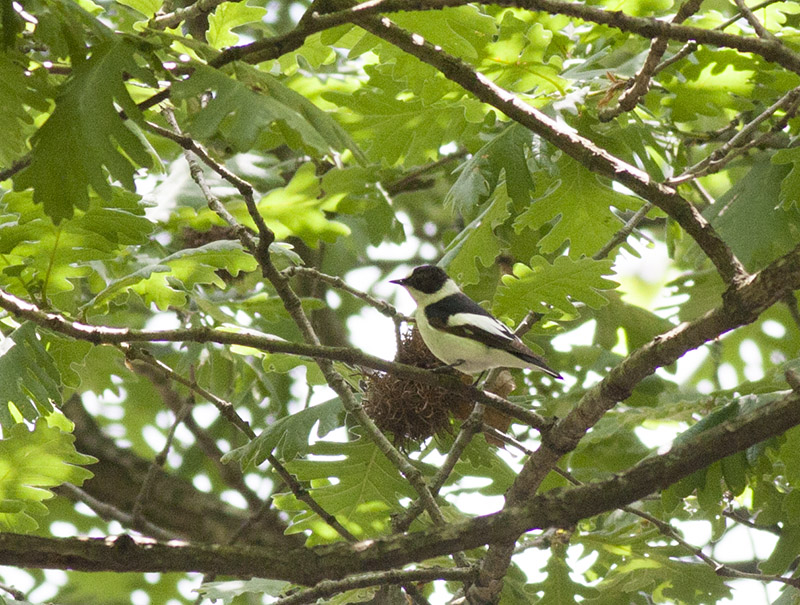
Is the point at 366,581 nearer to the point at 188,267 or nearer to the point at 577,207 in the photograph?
the point at 188,267

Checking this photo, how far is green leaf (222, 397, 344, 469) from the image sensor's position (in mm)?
3902

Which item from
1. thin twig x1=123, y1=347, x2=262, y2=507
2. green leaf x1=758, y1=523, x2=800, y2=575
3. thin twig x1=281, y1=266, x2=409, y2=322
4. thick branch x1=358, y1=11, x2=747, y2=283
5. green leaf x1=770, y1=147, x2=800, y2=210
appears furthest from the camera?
thin twig x1=123, y1=347, x2=262, y2=507

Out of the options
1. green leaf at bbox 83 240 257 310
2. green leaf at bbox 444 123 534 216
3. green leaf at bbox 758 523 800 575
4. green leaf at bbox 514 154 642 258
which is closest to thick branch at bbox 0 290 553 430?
green leaf at bbox 83 240 257 310

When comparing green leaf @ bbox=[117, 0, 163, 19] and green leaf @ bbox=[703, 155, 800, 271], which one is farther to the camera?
green leaf @ bbox=[703, 155, 800, 271]

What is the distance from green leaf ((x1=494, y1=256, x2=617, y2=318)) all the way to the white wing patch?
0.62 ft

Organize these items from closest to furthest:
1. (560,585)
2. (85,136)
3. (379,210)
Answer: (85,136)
(560,585)
(379,210)

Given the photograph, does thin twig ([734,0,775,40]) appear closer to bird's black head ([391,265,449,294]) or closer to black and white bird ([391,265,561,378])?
black and white bird ([391,265,561,378])

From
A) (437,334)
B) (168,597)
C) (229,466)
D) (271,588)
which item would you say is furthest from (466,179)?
(168,597)

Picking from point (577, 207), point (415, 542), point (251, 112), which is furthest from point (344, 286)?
point (251, 112)

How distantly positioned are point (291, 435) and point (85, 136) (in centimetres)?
206

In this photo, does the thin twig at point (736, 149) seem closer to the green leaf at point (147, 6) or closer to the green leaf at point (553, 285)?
the green leaf at point (553, 285)

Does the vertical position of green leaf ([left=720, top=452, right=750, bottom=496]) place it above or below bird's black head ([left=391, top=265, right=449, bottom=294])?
below

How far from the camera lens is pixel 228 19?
12.7ft

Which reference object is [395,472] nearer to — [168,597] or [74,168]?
[74,168]
